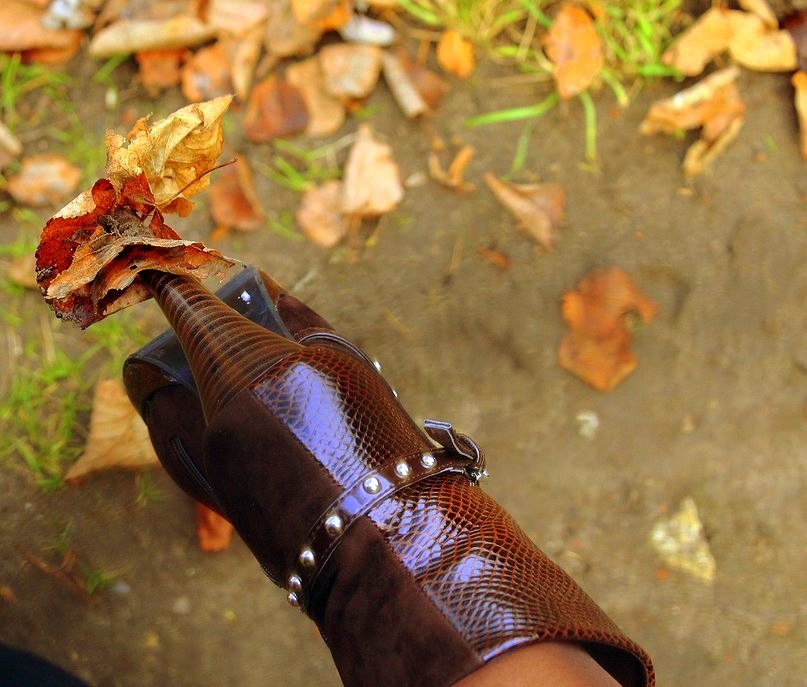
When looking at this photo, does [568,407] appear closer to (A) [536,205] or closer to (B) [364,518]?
(A) [536,205]

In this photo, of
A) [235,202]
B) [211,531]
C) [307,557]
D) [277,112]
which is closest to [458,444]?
[307,557]

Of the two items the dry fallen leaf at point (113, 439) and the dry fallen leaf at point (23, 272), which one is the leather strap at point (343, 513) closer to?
the dry fallen leaf at point (113, 439)

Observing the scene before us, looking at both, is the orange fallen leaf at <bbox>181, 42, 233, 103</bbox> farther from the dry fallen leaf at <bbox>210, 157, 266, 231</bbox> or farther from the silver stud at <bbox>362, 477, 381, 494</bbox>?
the silver stud at <bbox>362, 477, 381, 494</bbox>


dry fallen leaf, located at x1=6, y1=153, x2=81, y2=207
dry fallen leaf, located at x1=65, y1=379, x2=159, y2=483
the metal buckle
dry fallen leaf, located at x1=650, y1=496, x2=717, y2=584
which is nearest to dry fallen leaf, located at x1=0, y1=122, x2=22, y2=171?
dry fallen leaf, located at x1=6, y1=153, x2=81, y2=207

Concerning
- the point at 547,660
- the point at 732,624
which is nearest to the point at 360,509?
the point at 547,660

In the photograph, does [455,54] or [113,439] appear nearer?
[113,439]

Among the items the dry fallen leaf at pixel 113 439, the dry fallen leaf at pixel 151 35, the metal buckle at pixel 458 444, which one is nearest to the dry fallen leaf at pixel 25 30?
the dry fallen leaf at pixel 151 35

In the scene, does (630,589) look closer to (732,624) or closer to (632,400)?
(732,624)
